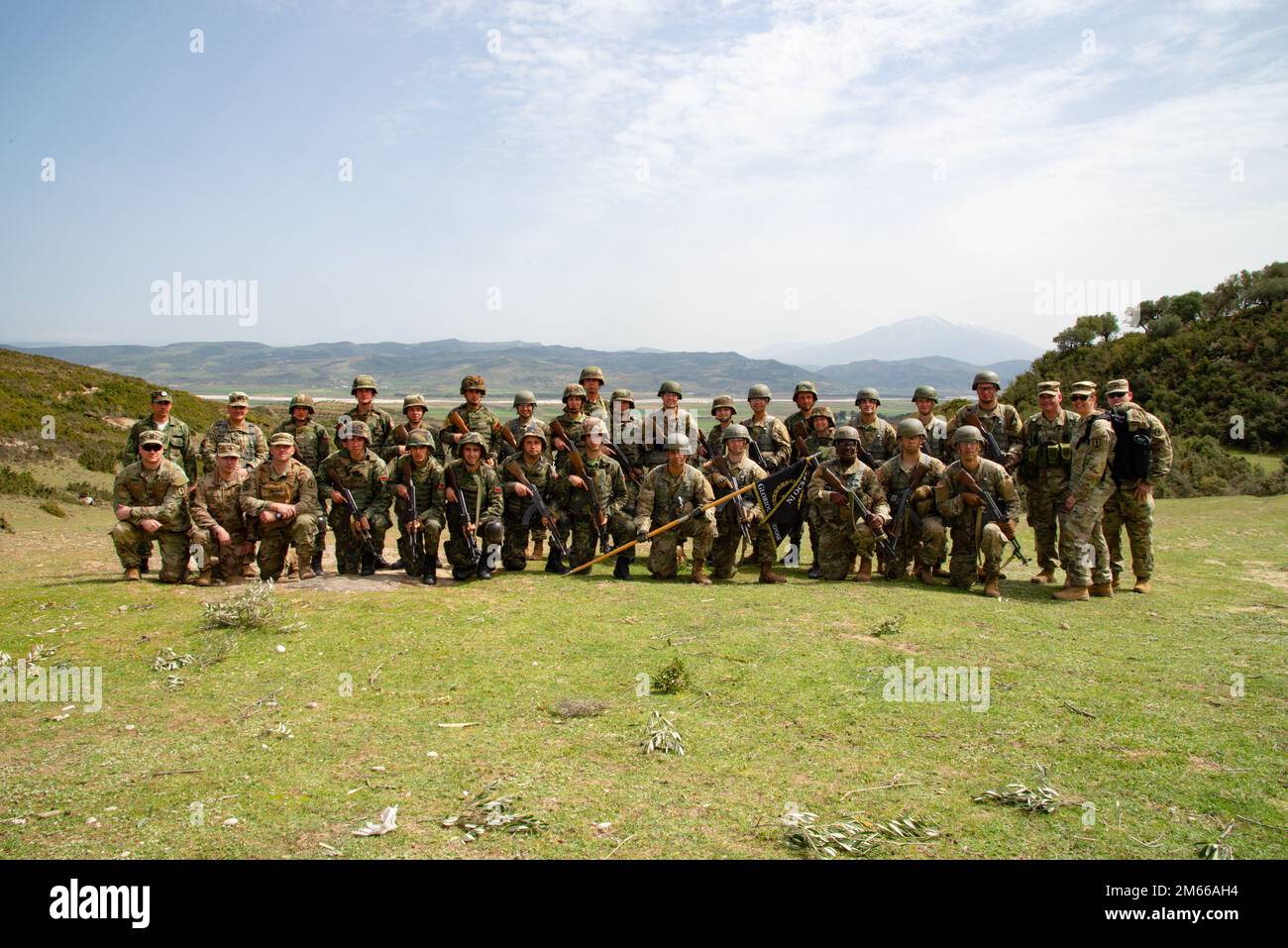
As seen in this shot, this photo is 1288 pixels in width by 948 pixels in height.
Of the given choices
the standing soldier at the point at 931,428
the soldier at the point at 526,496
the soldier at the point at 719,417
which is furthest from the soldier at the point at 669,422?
the standing soldier at the point at 931,428

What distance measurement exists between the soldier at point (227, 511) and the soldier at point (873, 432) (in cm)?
861

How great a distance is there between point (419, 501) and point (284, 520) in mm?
1720

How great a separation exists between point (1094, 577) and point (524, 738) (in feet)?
25.3

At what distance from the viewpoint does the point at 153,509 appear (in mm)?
9930

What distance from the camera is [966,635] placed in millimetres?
7938

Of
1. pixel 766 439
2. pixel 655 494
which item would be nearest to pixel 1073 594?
pixel 766 439

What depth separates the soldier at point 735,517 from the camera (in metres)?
11.1

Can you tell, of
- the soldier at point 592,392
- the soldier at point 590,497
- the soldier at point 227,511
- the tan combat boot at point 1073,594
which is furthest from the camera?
the soldier at point 592,392

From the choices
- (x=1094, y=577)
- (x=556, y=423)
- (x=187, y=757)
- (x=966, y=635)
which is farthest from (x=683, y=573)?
(x=187, y=757)

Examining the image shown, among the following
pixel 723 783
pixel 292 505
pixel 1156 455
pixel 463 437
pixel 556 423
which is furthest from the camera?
pixel 556 423

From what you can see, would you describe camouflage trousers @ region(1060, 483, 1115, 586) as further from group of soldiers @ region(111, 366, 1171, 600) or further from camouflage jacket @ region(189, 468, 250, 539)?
camouflage jacket @ region(189, 468, 250, 539)

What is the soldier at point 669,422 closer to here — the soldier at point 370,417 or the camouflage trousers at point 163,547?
the soldier at point 370,417

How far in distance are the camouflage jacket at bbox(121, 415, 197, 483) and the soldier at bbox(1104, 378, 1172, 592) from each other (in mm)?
12032

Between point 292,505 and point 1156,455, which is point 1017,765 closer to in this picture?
point 1156,455
